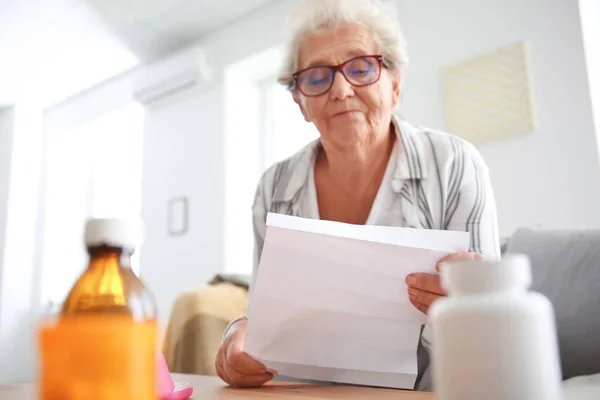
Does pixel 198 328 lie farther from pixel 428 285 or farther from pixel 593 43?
pixel 593 43

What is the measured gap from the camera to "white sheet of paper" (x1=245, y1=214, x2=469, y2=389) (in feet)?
1.88

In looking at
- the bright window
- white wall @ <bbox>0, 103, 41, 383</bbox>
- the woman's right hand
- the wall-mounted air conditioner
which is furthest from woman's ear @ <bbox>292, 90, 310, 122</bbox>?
white wall @ <bbox>0, 103, 41, 383</bbox>

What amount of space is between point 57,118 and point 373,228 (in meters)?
4.66

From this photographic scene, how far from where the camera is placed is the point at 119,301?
33 centimetres

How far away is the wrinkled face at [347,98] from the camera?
105 centimetres

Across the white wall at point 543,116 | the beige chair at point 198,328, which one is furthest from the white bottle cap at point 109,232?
the white wall at point 543,116

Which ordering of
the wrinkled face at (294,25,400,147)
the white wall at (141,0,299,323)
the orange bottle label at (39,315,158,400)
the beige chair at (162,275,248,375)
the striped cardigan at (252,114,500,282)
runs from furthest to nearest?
the white wall at (141,0,299,323) → the beige chair at (162,275,248,375) → the wrinkled face at (294,25,400,147) → the striped cardigan at (252,114,500,282) → the orange bottle label at (39,315,158,400)

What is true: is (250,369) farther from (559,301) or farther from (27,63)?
(27,63)

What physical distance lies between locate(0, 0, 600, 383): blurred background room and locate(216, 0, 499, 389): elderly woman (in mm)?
638

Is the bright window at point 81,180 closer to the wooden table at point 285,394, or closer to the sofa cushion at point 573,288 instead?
the sofa cushion at point 573,288

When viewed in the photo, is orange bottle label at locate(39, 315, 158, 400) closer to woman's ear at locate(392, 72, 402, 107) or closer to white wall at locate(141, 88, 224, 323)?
woman's ear at locate(392, 72, 402, 107)

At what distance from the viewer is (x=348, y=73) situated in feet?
3.49

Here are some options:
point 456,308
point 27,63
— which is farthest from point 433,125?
point 27,63

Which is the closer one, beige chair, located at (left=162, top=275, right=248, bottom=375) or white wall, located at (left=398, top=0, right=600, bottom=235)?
beige chair, located at (left=162, top=275, right=248, bottom=375)
